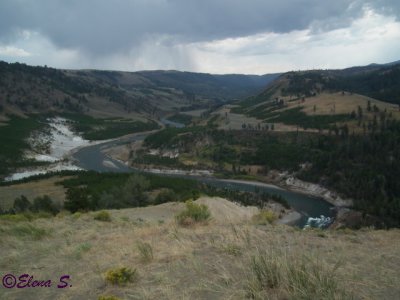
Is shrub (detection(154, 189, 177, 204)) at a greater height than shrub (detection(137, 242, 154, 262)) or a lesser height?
lesser

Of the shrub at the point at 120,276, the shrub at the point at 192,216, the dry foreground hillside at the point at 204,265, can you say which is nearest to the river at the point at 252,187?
the shrub at the point at 192,216

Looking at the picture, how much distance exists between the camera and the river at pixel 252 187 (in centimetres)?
9925

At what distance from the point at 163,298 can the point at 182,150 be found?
17310cm

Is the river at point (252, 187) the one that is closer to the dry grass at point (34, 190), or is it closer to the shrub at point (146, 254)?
the dry grass at point (34, 190)

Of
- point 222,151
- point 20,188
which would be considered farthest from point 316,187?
point 20,188

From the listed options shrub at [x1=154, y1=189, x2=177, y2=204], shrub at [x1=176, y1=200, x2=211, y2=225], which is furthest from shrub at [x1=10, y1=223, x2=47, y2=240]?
shrub at [x1=154, y1=189, x2=177, y2=204]

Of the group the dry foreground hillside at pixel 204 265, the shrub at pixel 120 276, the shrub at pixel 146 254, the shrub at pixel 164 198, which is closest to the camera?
the dry foreground hillside at pixel 204 265

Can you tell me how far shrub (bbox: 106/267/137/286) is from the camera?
9.33m

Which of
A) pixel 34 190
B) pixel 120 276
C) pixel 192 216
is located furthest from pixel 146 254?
pixel 34 190

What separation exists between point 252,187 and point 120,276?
120907 millimetres

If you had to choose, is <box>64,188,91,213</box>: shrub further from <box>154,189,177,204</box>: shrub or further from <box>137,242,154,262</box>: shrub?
<box>137,242,154,262</box>: shrub

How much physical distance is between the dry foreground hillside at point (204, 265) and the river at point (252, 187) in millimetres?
77668

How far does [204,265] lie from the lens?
32.7 feet

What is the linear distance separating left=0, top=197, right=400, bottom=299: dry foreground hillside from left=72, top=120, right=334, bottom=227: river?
7767 centimetres
